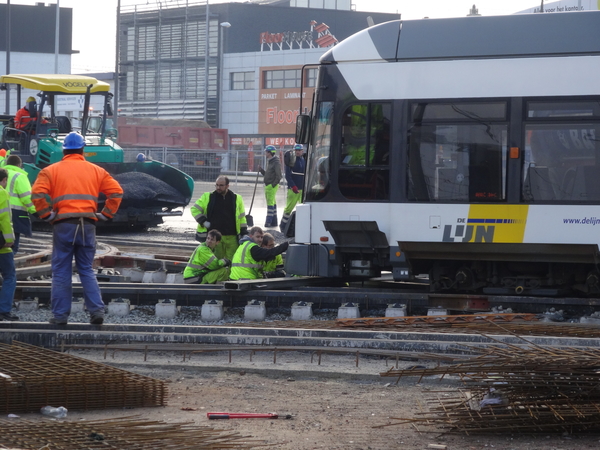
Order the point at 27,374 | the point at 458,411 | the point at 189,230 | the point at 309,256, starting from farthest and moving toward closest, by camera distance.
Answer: the point at 189,230 → the point at 309,256 → the point at 27,374 → the point at 458,411

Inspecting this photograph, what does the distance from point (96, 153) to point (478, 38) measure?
1262 centimetres

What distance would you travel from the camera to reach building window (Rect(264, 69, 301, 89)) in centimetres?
6138

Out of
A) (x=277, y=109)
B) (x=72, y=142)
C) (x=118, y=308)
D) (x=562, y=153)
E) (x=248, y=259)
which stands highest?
(x=277, y=109)

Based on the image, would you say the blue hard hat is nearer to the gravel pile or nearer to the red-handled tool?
the red-handled tool

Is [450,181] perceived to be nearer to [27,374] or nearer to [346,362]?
[346,362]

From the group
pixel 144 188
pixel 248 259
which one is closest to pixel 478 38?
pixel 248 259

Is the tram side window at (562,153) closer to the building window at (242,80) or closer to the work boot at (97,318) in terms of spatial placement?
the work boot at (97,318)

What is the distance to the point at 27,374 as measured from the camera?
5.84 m

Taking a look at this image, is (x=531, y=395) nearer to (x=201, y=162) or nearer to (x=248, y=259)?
(x=248, y=259)

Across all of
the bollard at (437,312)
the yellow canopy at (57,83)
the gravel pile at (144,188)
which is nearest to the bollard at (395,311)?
the bollard at (437,312)

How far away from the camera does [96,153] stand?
20.4m

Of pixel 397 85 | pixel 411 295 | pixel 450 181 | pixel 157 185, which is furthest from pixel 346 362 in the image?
pixel 157 185

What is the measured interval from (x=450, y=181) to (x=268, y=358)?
3487 mm

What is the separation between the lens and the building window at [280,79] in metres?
61.4
